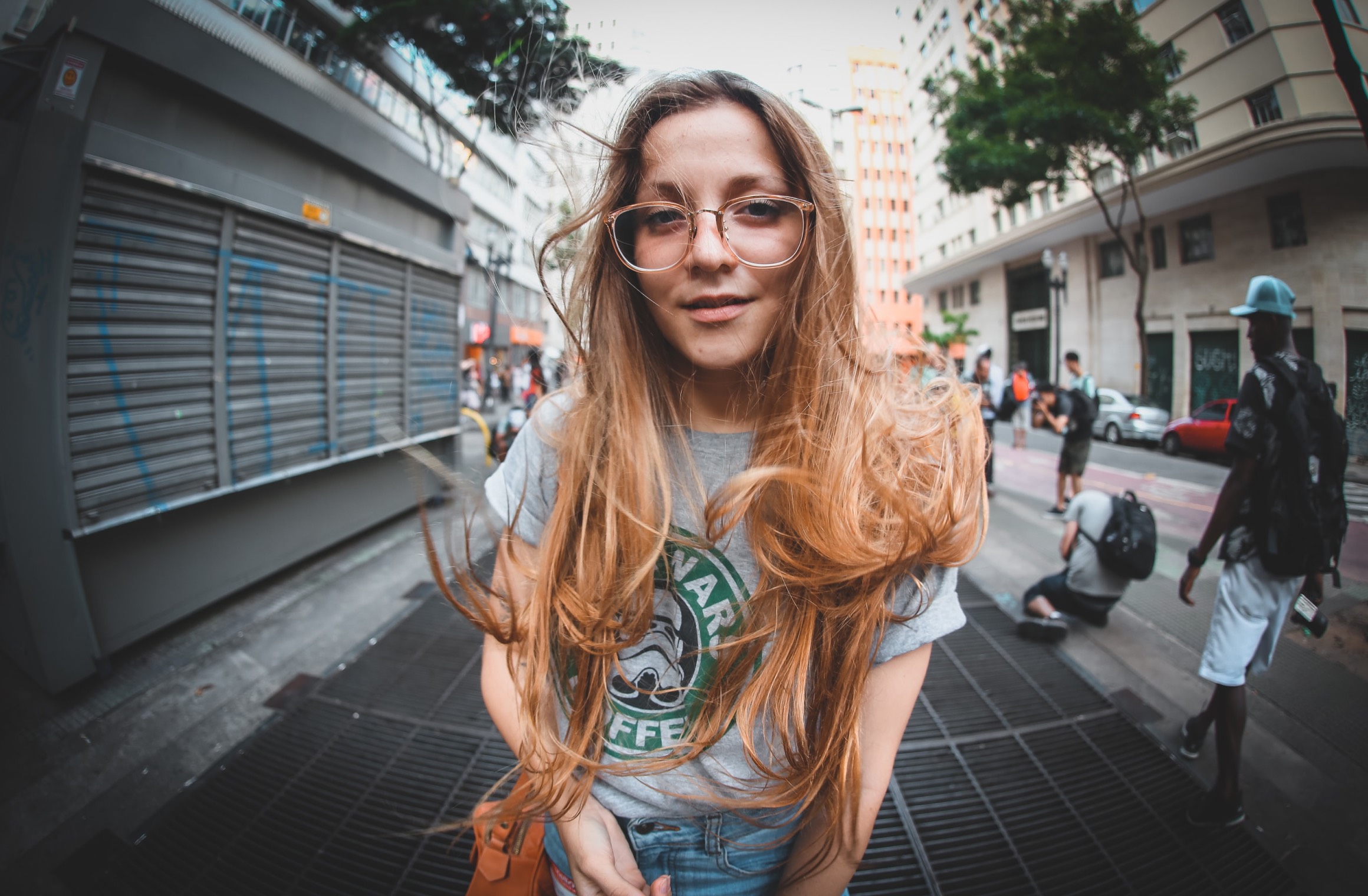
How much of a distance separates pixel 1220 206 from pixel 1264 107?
34 centimetres

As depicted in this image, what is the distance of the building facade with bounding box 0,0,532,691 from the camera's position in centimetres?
233

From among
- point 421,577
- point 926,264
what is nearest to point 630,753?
point 926,264

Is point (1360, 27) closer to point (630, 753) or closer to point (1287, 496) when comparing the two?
point (1287, 496)

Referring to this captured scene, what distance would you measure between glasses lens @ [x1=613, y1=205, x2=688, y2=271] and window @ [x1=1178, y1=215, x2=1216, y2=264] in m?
2.22

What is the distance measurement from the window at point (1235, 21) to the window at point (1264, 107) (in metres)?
0.18

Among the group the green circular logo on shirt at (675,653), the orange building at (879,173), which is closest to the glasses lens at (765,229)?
the orange building at (879,173)

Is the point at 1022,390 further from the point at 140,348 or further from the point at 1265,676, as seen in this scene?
the point at 140,348

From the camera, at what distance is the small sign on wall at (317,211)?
154 inches

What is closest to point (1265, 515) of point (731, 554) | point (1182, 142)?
point (1182, 142)

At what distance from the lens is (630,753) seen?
1002 mm

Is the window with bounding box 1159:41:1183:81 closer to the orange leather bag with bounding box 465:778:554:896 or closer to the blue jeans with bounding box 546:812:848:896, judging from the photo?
the blue jeans with bounding box 546:812:848:896

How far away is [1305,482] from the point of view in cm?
190

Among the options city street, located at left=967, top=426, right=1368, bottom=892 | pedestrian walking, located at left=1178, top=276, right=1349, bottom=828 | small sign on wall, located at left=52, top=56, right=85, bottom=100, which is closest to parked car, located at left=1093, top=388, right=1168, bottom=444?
city street, located at left=967, top=426, right=1368, bottom=892

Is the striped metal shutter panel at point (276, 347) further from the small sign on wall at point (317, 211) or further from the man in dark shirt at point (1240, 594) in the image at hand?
the man in dark shirt at point (1240, 594)
